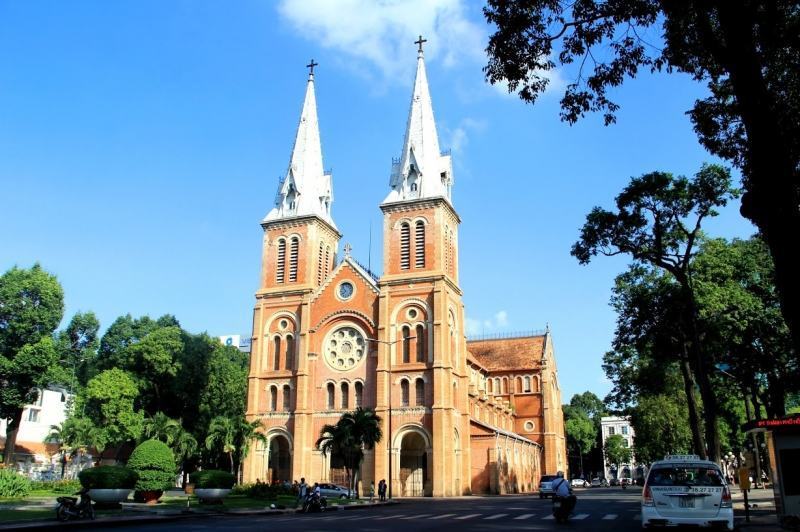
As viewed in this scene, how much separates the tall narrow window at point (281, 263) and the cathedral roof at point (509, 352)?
2674 cm

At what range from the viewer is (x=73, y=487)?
3991cm

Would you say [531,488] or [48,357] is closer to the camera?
[48,357]

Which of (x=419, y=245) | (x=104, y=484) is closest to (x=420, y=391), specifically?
(x=419, y=245)

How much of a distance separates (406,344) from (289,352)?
9.87 metres

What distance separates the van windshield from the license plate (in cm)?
35

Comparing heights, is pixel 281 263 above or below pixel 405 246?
below

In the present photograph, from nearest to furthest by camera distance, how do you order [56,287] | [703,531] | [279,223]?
[703,531] < [56,287] < [279,223]

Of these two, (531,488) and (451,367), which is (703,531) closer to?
(451,367)

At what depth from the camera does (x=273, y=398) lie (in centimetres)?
5422

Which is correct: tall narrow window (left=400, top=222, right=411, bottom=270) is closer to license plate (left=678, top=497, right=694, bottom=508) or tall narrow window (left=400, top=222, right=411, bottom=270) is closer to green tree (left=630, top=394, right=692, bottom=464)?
green tree (left=630, top=394, right=692, bottom=464)

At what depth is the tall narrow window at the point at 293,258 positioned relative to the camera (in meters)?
57.0

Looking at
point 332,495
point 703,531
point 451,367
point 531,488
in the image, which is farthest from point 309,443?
point 703,531

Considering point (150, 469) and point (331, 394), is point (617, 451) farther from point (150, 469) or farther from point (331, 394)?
point (150, 469)

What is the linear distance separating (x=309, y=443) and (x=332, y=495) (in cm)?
695
